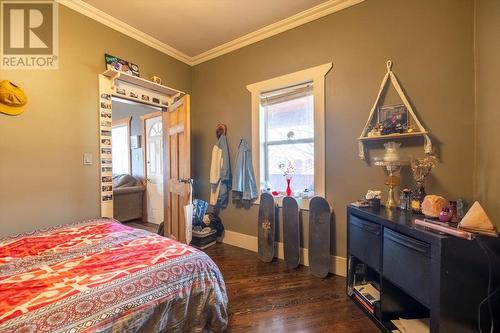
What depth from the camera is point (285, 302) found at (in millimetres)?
1824

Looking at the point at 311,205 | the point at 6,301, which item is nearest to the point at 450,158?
the point at 311,205

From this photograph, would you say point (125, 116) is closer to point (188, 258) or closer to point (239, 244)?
point (239, 244)

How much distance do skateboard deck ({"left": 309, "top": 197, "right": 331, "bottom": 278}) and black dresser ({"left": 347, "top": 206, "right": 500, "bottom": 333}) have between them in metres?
0.64

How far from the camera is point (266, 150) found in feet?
9.48

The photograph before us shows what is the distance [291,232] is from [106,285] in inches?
74.6

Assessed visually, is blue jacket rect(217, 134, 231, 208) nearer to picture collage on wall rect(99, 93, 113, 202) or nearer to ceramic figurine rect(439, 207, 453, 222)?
picture collage on wall rect(99, 93, 113, 202)

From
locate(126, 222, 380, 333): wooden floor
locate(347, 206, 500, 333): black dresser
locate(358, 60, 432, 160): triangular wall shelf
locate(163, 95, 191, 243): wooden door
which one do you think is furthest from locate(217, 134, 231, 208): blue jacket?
locate(347, 206, 500, 333): black dresser

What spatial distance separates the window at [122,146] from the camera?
5012mm

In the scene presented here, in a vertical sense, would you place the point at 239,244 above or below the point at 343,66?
below

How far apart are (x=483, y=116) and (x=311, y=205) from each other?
1514mm

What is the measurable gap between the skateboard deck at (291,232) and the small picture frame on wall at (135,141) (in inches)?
146

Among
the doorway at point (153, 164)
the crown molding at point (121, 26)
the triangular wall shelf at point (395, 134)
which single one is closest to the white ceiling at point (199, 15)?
the crown molding at point (121, 26)

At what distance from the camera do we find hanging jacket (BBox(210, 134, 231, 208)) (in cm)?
299

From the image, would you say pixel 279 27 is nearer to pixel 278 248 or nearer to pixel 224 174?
pixel 224 174
